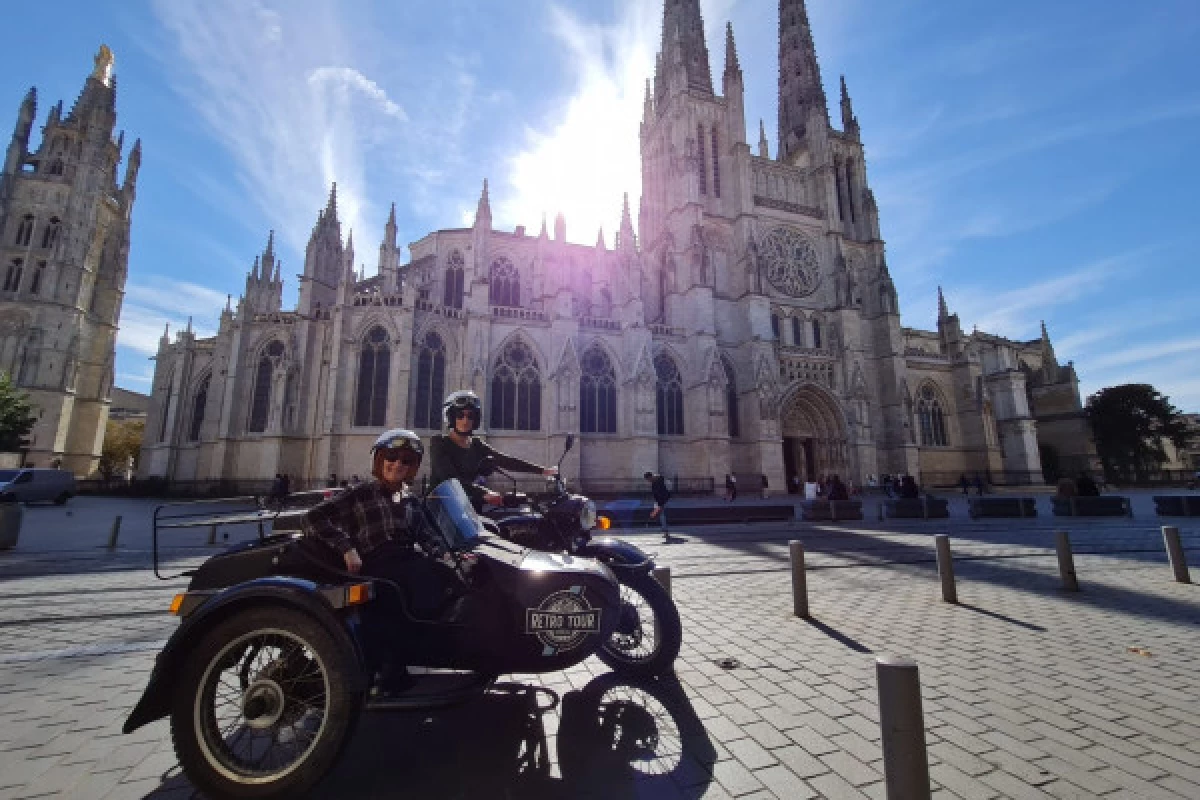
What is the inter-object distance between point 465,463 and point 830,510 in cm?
1346

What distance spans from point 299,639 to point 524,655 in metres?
1.07

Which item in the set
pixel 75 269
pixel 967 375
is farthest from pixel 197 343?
pixel 967 375

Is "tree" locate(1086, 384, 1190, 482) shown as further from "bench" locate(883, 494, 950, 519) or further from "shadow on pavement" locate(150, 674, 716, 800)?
"shadow on pavement" locate(150, 674, 716, 800)

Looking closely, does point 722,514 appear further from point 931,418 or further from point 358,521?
point 931,418

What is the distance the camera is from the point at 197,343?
89.3 feet

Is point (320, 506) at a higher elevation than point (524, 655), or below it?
higher

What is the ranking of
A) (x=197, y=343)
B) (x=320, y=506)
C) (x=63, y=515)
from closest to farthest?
(x=320, y=506)
(x=63, y=515)
(x=197, y=343)

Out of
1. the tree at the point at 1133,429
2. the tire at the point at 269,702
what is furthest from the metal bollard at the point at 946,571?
the tree at the point at 1133,429

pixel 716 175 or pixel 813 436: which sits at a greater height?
pixel 716 175

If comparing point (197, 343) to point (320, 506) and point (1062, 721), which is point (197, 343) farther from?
point (1062, 721)

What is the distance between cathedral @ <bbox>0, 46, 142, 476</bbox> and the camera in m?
29.4

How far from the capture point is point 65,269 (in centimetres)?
3127

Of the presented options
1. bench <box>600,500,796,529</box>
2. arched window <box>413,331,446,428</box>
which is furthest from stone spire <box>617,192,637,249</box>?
bench <box>600,500,796,529</box>

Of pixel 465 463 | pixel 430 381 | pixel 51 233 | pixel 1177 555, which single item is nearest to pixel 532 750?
pixel 465 463
